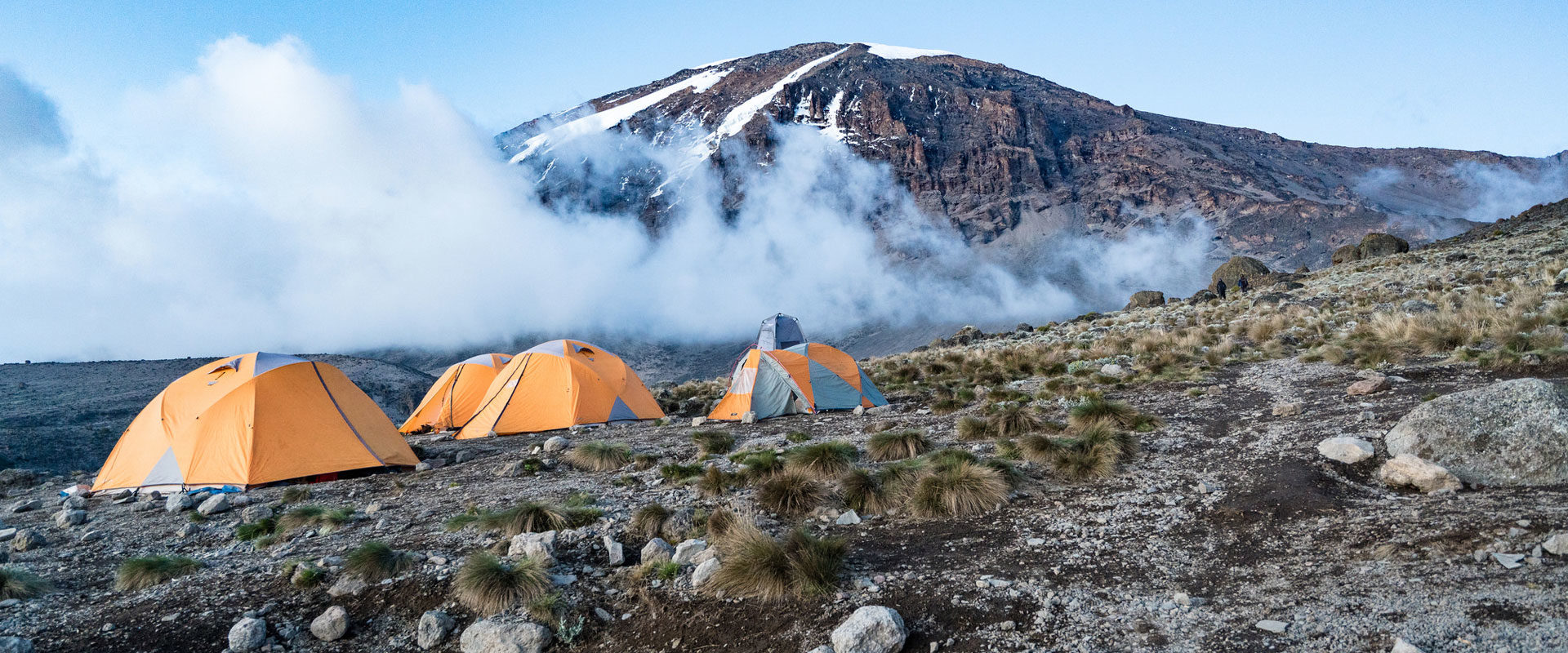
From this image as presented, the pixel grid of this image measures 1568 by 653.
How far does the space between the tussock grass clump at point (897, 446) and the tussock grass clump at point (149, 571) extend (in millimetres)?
7462

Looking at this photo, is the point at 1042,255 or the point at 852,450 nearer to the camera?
the point at 852,450

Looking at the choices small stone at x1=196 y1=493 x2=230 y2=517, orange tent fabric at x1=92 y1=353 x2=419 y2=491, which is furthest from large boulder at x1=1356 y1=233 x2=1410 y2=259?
small stone at x1=196 y1=493 x2=230 y2=517

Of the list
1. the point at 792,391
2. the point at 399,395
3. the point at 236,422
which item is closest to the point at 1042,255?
the point at 399,395

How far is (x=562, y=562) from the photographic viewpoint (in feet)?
20.6

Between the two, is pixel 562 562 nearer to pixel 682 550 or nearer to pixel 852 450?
pixel 682 550

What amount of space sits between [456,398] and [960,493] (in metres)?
16.3

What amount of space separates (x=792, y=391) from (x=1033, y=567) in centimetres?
1118

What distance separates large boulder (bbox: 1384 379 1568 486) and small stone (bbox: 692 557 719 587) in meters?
6.09

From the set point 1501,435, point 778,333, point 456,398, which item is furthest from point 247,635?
point 778,333

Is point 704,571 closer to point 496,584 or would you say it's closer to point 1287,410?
point 496,584

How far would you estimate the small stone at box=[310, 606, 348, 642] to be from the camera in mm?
5238

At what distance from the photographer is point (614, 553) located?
6.29 metres

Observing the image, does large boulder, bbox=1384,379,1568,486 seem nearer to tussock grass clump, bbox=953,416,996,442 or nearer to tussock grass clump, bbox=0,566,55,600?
tussock grass clump, bbox=953,416,996,442

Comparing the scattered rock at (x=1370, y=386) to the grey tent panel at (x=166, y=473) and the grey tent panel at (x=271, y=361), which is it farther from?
the grey tent panel at (x=166, y=473)
